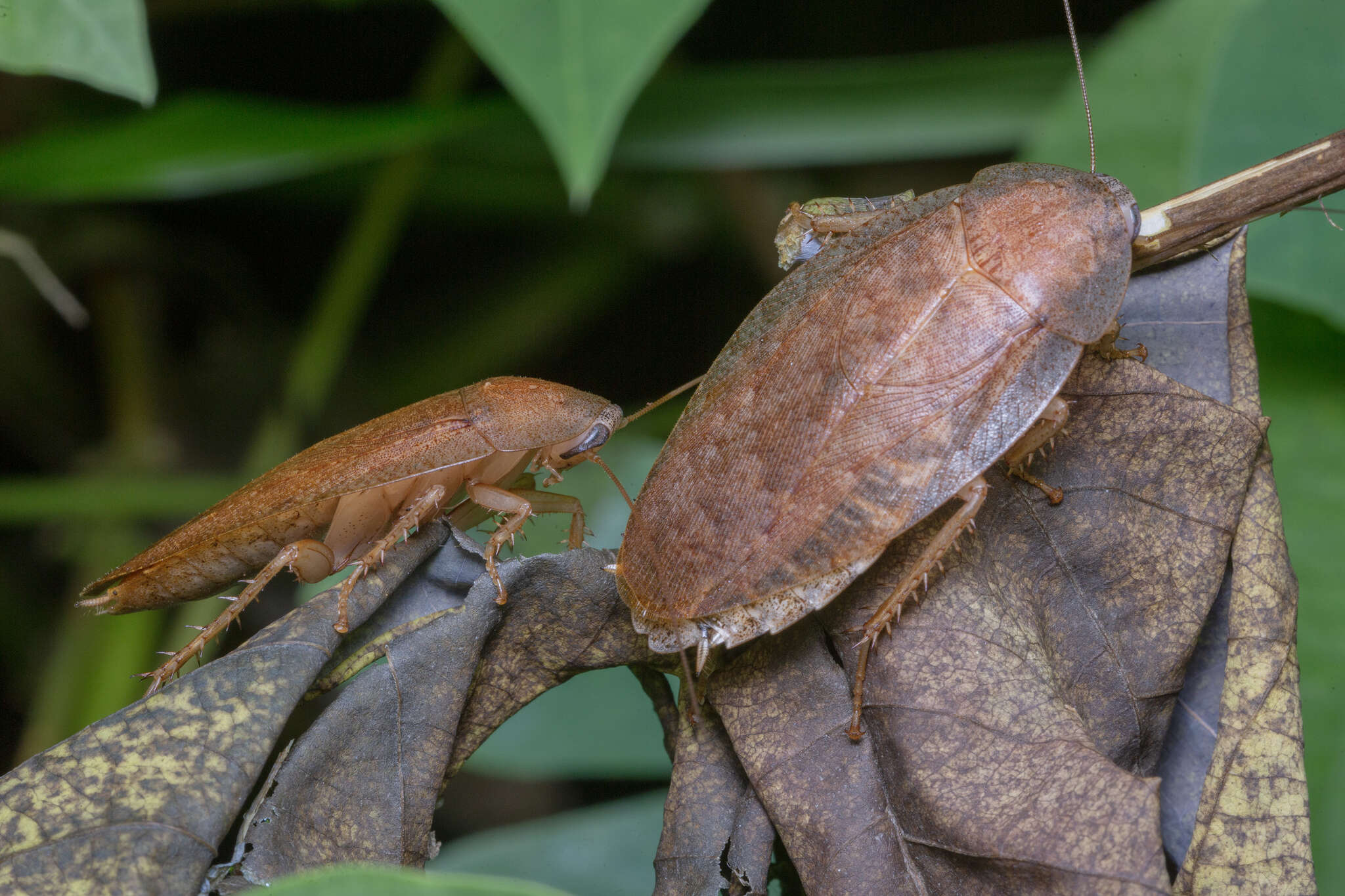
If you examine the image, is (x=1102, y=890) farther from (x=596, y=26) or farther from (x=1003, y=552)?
(x=596, y=26)

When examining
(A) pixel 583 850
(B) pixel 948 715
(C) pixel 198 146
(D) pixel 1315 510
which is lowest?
(A) pixel 583 850

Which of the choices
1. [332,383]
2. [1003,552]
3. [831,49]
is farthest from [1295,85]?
[332,383]

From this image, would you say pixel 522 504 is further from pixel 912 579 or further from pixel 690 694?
pixel 912 579

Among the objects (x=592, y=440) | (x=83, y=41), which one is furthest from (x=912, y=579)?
(x=83, y=41)

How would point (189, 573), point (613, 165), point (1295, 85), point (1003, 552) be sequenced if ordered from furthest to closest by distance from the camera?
point (613, 165) → point (1295, 85) → point (189, 573) → point (1003, 552)

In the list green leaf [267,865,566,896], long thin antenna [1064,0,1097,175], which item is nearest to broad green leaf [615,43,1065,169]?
long thin antenna [1064,0,1097,175]

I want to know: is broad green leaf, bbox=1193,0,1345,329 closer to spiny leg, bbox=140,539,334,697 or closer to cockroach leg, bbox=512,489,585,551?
cockroach leg, bbox=512,489,585,551

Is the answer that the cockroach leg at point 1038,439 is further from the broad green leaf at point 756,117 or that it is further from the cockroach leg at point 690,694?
the broad green leaf at point 756,117
